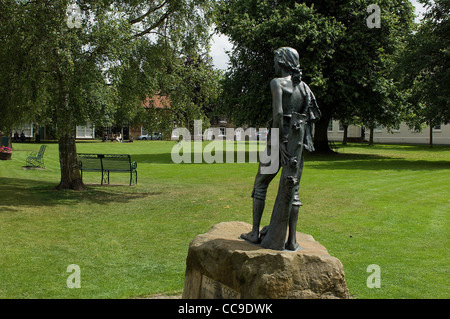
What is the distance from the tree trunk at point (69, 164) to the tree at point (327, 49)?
15079 mm

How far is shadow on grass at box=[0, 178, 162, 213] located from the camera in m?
12.0

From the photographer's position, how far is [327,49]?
2569cm

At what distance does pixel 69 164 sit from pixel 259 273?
11.1m

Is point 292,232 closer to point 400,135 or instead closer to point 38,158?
point 38,158

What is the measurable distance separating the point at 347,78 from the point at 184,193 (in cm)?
1702

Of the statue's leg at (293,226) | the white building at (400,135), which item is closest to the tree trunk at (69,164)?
the statue's leg at (293,226)

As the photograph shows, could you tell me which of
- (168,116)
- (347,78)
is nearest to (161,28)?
(168,116)

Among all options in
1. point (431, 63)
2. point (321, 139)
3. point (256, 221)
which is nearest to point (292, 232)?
point (256, 221)

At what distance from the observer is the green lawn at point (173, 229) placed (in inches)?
235

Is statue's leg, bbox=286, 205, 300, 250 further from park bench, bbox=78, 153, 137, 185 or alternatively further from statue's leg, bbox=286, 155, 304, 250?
park bench, bbox=78, 153, 137, 185

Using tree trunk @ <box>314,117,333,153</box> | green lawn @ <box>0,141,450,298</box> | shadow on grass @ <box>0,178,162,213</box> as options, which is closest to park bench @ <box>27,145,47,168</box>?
green lawn @ <box>0,141,450,298</box>

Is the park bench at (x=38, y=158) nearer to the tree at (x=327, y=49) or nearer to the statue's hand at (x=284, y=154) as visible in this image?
the tree at (x=327, y=49)

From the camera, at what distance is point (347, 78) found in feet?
88.1

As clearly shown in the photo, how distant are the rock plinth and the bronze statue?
0.26m
